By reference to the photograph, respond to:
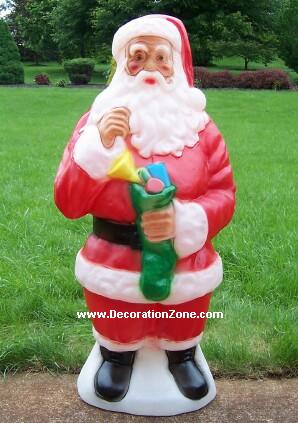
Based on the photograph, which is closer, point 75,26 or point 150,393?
point 150,393

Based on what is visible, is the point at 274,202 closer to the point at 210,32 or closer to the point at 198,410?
the point at 198,410

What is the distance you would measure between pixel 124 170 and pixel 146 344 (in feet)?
2.39

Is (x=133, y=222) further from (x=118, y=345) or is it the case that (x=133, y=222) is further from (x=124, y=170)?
(x=118, y=345)

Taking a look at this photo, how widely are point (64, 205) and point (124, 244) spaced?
26 centimetres

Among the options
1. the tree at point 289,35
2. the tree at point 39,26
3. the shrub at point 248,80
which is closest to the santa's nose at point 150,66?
the shrub at point 248,80

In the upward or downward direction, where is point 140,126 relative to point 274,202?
upward

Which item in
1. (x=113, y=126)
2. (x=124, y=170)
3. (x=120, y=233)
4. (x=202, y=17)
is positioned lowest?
(x=202, y=17)

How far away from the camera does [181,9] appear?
72.7 feet

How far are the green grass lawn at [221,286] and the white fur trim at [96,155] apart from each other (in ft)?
3.42

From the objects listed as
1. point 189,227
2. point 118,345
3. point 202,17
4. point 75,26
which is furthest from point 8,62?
point 189,227

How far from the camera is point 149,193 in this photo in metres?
2.13

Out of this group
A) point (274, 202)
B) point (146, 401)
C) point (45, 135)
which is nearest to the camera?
point (146, 401)

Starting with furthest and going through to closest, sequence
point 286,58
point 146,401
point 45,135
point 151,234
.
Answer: point 286,58, point 45,135, point 146,401, point 151,234

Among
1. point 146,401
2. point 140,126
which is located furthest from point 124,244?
point 146,401
